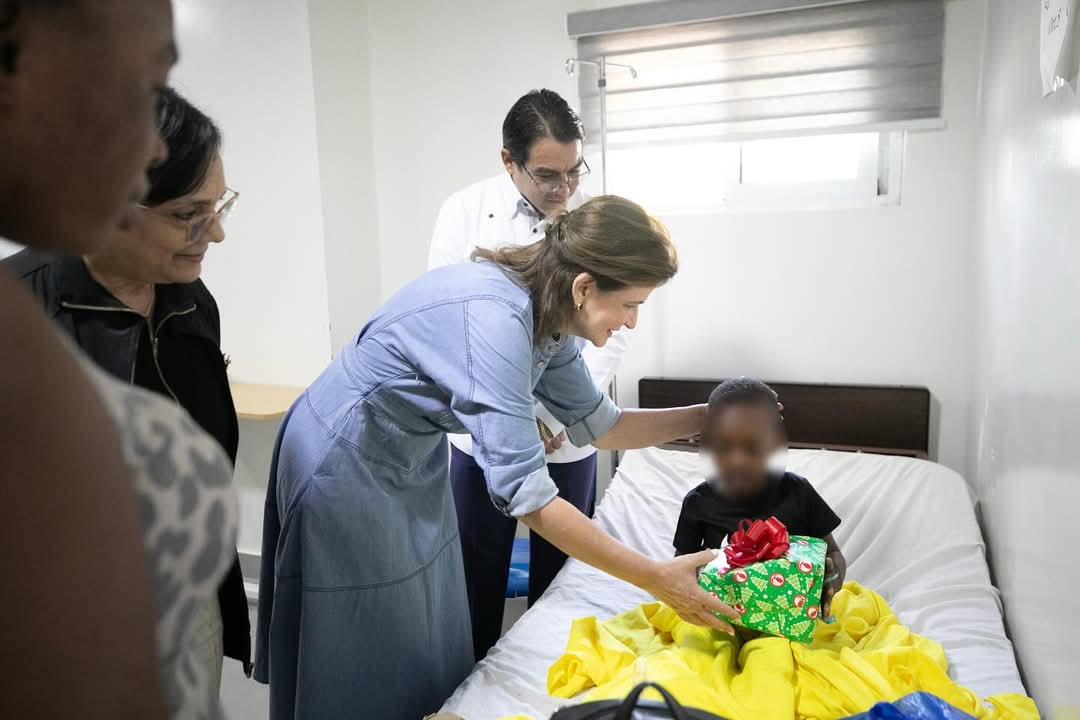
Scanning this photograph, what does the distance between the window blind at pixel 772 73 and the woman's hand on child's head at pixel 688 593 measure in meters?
1.90

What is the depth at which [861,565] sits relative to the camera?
78.2 inches

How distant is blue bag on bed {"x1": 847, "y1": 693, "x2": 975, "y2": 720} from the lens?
42.3 inches

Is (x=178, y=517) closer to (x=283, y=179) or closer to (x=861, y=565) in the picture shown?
(x=861, y=565)

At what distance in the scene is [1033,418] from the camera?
1441 millimetres

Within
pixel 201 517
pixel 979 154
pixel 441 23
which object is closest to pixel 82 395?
pixel 201 517

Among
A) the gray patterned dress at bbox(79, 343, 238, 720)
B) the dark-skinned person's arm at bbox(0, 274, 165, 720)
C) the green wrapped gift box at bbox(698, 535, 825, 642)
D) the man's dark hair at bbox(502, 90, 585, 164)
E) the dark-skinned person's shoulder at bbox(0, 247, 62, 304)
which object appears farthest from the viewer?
the man's dark hair at bbox(502, 90, 585, 164)

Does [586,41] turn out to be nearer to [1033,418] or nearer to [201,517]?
[1033,418]

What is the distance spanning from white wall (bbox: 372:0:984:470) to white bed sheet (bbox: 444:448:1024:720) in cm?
48

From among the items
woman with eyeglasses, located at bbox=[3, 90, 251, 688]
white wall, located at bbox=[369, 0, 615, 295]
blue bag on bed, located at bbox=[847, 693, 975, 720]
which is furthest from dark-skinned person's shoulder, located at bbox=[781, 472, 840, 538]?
white wall, located at bbox=[369, 0, 615, 295]

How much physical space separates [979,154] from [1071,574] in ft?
5.92

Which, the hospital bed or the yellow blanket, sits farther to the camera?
the hospital bed

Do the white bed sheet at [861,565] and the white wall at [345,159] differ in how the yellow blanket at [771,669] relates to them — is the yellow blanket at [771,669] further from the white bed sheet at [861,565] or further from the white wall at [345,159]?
the white wall at [345,159]

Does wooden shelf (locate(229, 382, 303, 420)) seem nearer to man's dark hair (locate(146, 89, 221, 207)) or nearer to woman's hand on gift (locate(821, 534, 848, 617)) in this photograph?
man's dark hair (locate(146, 89, 221, 207))

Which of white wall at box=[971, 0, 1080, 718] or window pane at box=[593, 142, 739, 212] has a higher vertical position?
window pane at box=[593, 142, 739, 212]
